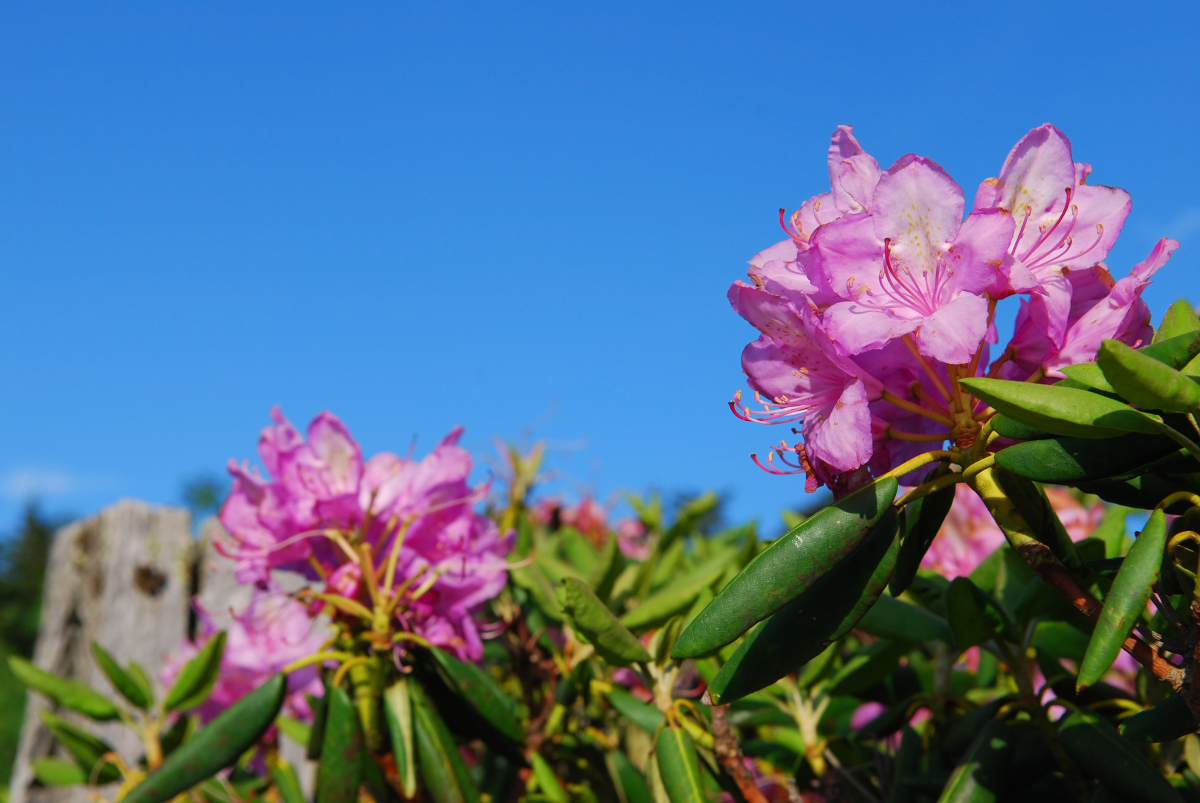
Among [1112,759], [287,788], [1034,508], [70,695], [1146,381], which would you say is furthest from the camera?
[70,695]

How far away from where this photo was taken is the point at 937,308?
0.83m

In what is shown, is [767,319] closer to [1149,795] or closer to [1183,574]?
[1183,574]

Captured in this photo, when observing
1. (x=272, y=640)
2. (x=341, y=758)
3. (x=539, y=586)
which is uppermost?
(x=272, y=640)

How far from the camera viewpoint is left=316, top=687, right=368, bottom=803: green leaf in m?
1.26

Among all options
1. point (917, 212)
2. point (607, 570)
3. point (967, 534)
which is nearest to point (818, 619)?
point (917, 212)

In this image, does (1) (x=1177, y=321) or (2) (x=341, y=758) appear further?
(2) (x=341, y=758)

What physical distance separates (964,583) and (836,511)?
15.1 inches

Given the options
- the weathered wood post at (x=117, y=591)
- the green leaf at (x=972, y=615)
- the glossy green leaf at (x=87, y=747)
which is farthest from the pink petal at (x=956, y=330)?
the weathered wood post at (x=117, y=591)

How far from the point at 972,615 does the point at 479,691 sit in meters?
0.72

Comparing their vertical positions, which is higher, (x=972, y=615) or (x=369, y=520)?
(x=369, y=520)

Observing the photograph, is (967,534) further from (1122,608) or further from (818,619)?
(1122,608)

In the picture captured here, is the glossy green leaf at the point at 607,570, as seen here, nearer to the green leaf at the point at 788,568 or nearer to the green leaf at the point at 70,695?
the green leaf at the point at 788,568

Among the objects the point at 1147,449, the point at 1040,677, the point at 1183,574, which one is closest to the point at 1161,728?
the point at 1183,574

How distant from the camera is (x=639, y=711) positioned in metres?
1.32
